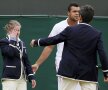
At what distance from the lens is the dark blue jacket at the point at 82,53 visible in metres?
6.29

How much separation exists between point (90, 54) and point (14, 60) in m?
1.65

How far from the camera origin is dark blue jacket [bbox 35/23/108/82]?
6.29 metres

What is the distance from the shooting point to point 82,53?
248 inches

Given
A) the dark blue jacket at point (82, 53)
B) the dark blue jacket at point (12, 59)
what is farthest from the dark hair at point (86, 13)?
the dark blue jacket at point (12, 59)

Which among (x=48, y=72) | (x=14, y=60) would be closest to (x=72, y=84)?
(x=14, y=60)

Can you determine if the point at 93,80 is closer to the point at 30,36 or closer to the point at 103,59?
the point at 103,59

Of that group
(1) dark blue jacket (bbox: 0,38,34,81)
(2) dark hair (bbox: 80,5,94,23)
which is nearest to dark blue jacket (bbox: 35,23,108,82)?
(2) dark hair (bbox: 80,5,94,23)

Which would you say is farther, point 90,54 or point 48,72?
point 48,72

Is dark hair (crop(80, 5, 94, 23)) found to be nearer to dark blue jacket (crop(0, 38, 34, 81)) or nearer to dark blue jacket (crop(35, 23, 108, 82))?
dark blue jacket (crop(35, 23, 108, 82))

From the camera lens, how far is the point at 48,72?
9.84m

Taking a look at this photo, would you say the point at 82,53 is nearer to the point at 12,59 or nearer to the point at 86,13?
the point at 86,13

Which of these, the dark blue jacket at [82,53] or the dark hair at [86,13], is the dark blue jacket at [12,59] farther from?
the dark hair at [86,13]

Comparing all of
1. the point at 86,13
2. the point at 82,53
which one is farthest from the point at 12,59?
the point at 86,13

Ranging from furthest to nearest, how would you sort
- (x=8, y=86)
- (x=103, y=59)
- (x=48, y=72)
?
(x=48, y=72)
(x=8, y=86)
(x=103, y=59)
